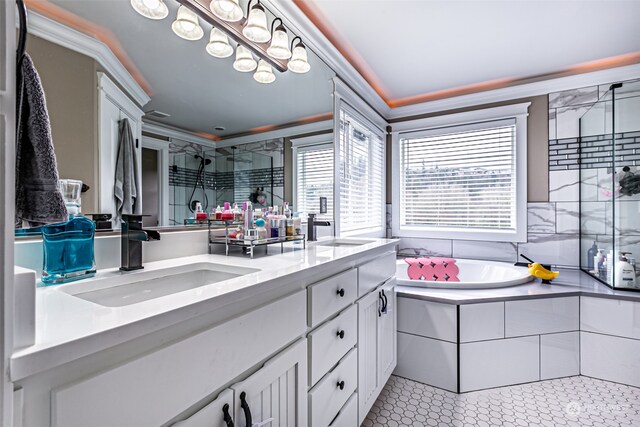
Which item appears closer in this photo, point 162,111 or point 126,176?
point 126,176

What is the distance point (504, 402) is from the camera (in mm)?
1887

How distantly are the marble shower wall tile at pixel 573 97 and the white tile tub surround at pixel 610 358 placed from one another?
1896 mm

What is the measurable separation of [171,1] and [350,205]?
1.83 meters

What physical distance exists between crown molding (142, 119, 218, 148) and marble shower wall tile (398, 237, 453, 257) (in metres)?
2.52

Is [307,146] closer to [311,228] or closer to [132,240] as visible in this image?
[311,228]

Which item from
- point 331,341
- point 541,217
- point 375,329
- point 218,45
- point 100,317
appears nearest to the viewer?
point 100,317

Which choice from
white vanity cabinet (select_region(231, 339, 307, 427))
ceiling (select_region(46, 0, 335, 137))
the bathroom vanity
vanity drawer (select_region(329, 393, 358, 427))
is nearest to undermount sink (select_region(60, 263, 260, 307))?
the bathroom vanity

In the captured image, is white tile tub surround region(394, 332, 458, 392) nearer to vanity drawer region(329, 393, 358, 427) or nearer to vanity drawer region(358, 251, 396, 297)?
vanity drawer region(358, 251, 396, 297)

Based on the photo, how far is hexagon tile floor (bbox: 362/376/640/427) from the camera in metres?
1.71

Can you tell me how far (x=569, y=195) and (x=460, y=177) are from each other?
0.90 m

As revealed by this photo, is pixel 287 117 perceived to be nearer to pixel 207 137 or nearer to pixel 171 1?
pixel 207 137

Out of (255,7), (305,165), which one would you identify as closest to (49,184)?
(255,7)

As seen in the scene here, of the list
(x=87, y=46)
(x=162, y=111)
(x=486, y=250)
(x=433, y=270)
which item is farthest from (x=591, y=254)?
(x=87, y=46)

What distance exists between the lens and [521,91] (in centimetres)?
289
